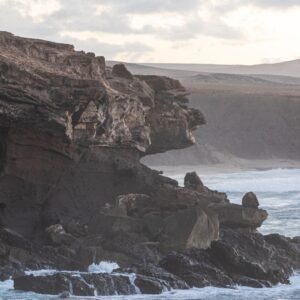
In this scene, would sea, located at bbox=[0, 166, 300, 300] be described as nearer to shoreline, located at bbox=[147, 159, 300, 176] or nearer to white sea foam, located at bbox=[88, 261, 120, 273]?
white sea foam, located at bbox=[88, 261, 120, 273]

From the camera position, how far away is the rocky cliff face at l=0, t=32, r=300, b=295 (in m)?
23.4

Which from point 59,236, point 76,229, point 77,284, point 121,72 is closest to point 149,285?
point 77,284

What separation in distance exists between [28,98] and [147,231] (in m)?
5.70

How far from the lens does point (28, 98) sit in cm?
2338

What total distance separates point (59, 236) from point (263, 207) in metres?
19.2

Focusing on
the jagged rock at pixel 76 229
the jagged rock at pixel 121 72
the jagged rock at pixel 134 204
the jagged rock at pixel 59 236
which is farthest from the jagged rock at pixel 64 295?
the jagged rock at pixel 121 72

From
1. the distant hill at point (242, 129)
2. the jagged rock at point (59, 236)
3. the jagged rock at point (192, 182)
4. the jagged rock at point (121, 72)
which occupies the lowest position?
the distant hill at point (242, 129)

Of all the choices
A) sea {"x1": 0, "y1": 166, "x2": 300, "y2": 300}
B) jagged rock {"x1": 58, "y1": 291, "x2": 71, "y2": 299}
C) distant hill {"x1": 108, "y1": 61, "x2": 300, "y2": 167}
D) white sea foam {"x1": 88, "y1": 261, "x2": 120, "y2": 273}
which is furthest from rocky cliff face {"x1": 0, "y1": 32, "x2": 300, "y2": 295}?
distant hill {"x1": 108, "y1": 61, "x2": 300, "y2": 167}

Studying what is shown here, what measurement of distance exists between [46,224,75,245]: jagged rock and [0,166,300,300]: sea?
1.44 metres

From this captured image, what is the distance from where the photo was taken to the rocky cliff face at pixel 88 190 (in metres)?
23.4

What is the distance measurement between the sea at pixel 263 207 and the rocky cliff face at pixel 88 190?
1.47 feet

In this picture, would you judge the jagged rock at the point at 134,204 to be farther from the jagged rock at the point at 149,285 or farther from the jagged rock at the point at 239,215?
the jagged rock at the point at 149,285

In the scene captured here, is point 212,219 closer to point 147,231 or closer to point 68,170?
point 147,231

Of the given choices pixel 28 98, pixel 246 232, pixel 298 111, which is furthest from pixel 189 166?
pixel 28 98
